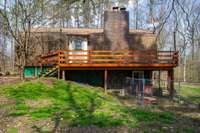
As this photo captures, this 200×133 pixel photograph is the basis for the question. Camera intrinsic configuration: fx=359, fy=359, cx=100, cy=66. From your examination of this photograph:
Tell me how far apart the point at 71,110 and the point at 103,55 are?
43.5 ft

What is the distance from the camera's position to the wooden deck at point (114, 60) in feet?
83.2

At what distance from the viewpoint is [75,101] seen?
1650cm

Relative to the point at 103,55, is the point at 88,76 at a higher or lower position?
lower

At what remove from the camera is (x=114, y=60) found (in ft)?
87.5

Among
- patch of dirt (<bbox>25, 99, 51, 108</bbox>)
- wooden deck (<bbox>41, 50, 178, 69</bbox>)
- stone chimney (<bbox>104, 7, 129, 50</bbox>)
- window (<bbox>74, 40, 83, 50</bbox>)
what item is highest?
stone chimney (<bbox>104, 7, 129, 50</bbox>)

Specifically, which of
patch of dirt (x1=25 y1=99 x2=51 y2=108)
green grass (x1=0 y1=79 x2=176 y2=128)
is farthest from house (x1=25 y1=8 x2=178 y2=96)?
patch of dirt (x1=25 y1=99 x2=51 y2=108)

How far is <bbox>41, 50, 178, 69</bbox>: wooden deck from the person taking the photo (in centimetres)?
2536

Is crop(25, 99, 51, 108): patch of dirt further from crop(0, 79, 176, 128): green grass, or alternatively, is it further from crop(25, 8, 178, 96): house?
crop(25, 8, 178, 96): house

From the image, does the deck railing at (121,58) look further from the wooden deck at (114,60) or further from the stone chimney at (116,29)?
the stone chimney at (116,29)

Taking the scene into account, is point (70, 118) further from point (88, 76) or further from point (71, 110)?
point (88, 76)

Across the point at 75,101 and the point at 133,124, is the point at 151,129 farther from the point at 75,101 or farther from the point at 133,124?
the point at 75,101

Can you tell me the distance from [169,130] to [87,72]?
63.8 feet

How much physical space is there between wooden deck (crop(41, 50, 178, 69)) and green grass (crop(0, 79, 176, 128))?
18.6ft

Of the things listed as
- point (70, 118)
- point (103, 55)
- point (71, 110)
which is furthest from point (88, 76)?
point (70, 118)
